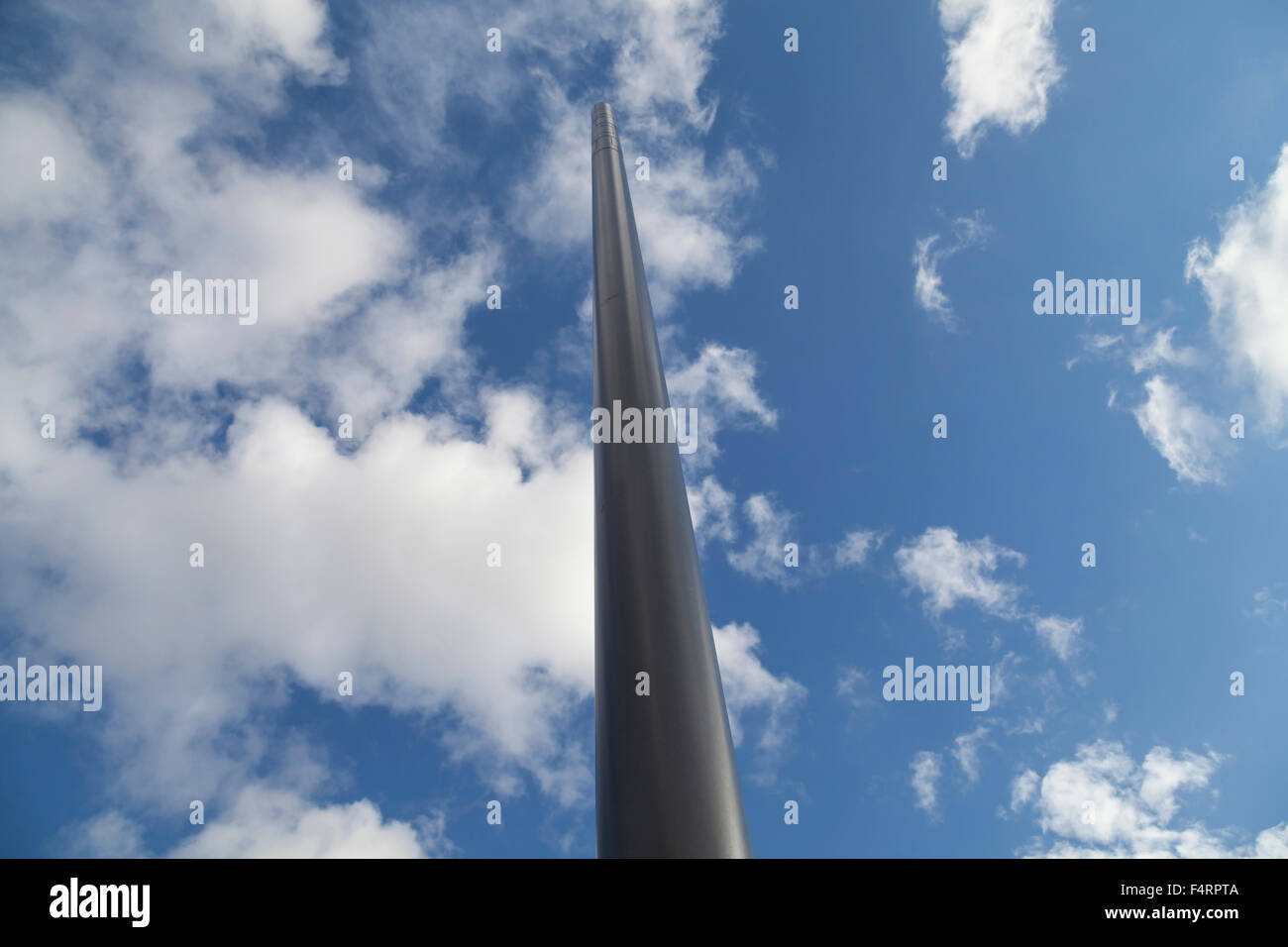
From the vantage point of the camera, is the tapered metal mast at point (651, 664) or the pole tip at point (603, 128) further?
the pole tip at point (603, 128)

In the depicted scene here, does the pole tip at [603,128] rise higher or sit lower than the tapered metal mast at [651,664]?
higher

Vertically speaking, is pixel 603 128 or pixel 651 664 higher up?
pixel 603 128

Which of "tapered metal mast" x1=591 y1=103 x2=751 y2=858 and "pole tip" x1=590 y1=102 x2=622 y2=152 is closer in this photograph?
"tapered metal mast" x1=591 y1=103 x2=751 y2=858

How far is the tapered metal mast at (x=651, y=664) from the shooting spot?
5.18 m

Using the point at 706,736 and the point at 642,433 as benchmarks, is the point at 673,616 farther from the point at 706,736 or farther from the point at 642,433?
the point at 642,433

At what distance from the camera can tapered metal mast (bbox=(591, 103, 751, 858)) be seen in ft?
17.0

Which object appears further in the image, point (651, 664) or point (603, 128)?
point (603, 128)

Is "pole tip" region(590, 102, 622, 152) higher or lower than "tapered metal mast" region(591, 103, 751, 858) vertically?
higher

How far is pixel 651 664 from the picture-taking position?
5.95m
